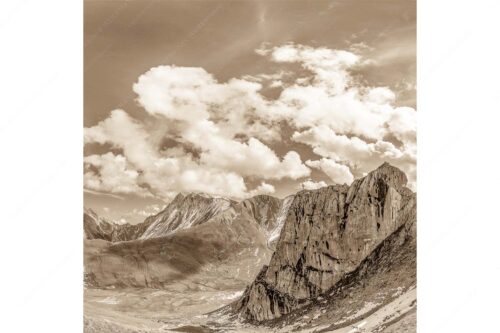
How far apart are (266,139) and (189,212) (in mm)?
4838

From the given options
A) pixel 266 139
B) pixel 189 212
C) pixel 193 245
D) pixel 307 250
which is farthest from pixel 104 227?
pixel 307 250

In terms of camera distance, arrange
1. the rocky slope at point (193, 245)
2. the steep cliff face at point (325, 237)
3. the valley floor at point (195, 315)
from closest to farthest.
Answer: the valley floor at point (195, 315)
the steep cliff face at point (325, 237)
the rocky slope at point (193, 245)

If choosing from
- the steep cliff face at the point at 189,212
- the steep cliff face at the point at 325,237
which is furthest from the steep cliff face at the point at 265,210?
the steep cliff face at the point at 189,212

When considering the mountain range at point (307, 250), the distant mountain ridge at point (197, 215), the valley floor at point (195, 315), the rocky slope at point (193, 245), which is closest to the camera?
the valley floor at point (195, 315)

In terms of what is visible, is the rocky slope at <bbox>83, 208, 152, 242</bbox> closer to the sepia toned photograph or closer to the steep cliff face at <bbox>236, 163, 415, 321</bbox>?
the sepia toned photograph

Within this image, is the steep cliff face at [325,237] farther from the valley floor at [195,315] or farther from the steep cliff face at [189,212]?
the steep cliff face at [189,212]

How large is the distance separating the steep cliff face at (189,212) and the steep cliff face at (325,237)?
112 inches

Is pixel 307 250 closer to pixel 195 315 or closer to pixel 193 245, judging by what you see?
pixel 195 315

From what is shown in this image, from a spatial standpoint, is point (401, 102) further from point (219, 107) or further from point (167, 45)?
point (167, 45)

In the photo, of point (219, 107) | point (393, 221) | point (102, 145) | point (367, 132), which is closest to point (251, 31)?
point (219, 107)

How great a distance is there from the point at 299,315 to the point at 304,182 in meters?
5.53

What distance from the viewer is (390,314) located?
21438 millimetres

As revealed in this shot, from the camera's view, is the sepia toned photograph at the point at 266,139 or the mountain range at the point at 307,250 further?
the mountain range at the point at 307,250

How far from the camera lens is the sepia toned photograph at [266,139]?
2225cm
